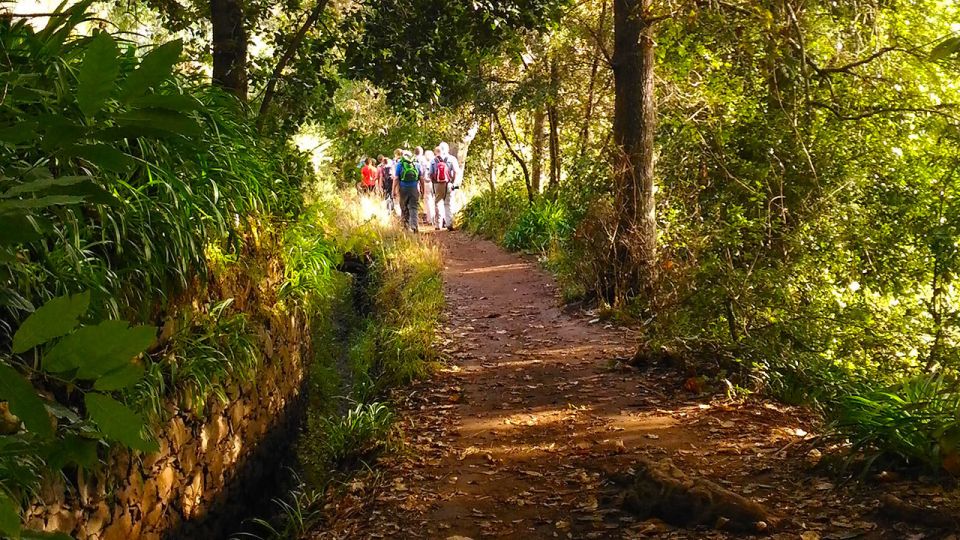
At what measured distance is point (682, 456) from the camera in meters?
4.82

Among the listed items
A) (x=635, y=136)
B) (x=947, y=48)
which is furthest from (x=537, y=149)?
(x=947, y=48)

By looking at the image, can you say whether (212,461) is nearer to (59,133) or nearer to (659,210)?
(59,133)

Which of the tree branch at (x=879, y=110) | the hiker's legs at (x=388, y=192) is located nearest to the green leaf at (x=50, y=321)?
the tree branch at (x=879, y=110)

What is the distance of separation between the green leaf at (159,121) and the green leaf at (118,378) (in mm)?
283

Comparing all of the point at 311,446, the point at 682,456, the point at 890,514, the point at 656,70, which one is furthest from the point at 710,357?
the point at 656,70

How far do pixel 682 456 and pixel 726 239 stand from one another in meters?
2.43

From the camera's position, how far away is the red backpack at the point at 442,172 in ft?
58.1

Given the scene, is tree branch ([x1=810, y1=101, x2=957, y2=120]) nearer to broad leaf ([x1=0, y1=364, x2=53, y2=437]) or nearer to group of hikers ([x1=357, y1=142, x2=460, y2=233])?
broad leaf ([x1=0, y1=364, x2=53, y2=437])

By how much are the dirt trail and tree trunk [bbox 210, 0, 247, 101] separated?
3.22m

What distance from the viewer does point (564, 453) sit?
513cm

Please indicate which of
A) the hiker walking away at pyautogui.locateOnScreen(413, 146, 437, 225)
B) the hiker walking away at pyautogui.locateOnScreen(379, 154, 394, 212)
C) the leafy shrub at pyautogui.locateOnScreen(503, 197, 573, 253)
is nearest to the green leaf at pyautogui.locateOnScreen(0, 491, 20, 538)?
the leafy shrub at pyautogui.locateOnScreen(503, 197, 573, 253)

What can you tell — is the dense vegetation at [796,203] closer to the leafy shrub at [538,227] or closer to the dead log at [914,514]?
the dead log at [914,514]

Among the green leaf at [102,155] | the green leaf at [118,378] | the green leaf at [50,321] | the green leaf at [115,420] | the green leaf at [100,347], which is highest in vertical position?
the green leaf at [102,155]

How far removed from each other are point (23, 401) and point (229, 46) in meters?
6.50
